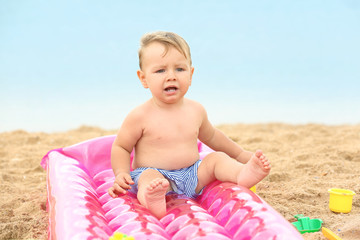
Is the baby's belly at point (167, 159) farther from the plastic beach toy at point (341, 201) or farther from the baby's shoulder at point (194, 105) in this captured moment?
the plastic beach toy at point (341, 201)

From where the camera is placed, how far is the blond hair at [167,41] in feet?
7.17

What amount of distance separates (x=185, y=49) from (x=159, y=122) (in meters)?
0.44

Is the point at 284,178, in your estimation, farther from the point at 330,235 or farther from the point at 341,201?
the point at 330,235

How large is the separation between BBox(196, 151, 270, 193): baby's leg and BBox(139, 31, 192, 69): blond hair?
2.00 ft

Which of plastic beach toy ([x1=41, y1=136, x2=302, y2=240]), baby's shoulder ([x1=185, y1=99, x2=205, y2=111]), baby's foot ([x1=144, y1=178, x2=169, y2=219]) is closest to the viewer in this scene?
plastic beach toy ([x1=41, y1=136, x2=302, y2=240])

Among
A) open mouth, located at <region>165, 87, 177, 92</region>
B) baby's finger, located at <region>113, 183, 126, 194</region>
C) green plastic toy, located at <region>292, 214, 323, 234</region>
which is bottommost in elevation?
green plastic toy, located at <region>292, 214, 323, 234</region>

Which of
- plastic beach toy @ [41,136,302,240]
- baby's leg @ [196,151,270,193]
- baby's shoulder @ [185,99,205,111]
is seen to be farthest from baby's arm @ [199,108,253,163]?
plastic beach toy @ [41,136,302,240]

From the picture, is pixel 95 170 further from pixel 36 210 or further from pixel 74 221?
pixel 74 221

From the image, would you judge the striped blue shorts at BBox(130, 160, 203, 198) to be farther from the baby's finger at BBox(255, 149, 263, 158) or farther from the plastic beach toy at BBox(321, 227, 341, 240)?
the plastic beach toy at BBox(321, 227, 341, 240)

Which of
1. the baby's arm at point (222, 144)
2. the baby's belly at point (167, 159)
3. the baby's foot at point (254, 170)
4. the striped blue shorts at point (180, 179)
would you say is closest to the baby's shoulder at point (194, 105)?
the baby's arm at point (222, 144)

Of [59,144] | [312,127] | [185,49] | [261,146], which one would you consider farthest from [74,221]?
[312,127]

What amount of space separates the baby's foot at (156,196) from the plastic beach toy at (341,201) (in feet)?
3.93

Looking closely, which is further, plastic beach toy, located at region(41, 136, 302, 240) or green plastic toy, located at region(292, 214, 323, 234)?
green plastic toy, located at region(292, 214, 323, 234)

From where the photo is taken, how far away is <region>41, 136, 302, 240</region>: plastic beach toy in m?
1.59
